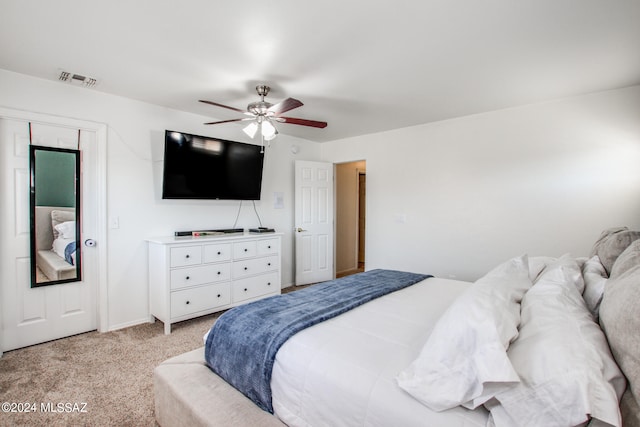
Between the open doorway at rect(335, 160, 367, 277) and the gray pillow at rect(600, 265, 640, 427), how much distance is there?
479 cm

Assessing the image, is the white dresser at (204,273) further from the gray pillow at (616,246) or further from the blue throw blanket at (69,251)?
the gray pillow at (616,246)

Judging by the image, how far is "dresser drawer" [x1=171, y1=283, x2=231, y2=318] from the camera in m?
3.06

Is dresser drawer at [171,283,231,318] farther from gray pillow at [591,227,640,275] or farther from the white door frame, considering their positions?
gray pillow at [591,227,640,275]

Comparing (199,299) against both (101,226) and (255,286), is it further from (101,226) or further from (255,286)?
(101,226)

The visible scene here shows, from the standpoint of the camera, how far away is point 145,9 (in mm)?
1774

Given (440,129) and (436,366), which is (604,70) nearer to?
(440,129)

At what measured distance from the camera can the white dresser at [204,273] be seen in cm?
303

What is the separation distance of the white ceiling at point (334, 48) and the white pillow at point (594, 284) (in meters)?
1.49

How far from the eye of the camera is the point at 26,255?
2.71m

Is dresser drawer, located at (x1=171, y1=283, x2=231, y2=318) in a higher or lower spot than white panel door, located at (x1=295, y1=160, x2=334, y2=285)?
lower

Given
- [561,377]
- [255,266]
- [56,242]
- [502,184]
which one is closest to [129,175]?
[56,242]

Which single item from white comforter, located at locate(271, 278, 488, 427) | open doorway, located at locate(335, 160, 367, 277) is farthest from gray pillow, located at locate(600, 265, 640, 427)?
open doorway, located at locate(335, 160, 367, 277)

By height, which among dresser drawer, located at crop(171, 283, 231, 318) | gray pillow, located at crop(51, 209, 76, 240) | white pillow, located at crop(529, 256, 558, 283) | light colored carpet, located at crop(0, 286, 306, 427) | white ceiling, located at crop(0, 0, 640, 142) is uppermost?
white ceiling, located at crop(0, 0, 640, 142)

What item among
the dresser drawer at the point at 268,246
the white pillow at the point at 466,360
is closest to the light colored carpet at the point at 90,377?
the dresser drawer at the point at 268,246
